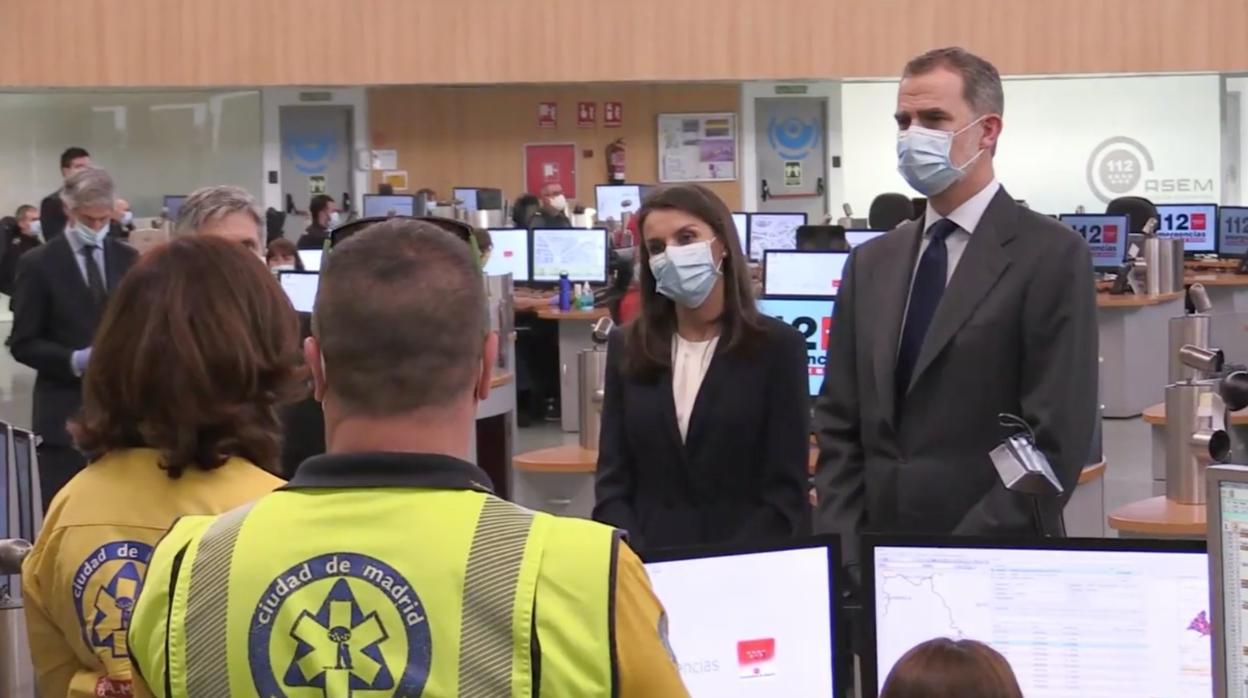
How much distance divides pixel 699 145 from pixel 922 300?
14453 mm

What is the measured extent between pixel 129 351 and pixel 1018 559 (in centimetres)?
116

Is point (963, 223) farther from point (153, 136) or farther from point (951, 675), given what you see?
point (153, 136)

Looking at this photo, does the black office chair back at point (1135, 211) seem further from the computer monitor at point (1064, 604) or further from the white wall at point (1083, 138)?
the computer monitor at point (1064, 604)

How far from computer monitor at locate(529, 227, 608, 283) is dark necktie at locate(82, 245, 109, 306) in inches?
234

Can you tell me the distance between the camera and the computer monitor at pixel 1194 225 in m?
13.4

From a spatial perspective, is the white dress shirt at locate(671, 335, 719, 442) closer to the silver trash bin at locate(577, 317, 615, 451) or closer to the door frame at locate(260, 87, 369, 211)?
the silver trash bin at locate(577, 317, 615, 451)

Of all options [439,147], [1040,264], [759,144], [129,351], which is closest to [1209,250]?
[759,144]

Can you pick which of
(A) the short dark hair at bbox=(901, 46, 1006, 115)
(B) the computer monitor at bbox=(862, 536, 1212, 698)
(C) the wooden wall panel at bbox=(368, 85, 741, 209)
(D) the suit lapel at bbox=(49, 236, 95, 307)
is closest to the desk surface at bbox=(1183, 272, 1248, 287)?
(C) the wooden wall panel at bbox=(368, 85, 741, 209)

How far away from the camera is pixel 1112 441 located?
9.45 m

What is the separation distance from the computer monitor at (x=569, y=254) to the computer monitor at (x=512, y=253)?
56 mm

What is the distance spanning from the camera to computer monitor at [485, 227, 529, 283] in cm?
1156

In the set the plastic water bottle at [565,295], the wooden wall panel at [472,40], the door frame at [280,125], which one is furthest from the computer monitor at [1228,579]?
the door frame at [280,125]

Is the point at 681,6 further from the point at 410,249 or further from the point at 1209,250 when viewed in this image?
the point at 410,249

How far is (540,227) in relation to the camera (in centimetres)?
1168
